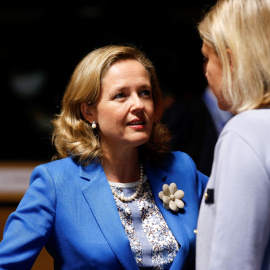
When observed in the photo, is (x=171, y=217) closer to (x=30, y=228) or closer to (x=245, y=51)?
(x=30, y=228)

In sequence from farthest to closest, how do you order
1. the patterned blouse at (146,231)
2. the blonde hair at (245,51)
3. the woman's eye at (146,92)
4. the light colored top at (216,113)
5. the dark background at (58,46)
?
1. the dark background at (58,46)
2. the light colored top at (216,113)
3. the woman's eye at (146,92)
4. the patterned blouse at (146,231)
5. the blonde hair at (245,51)

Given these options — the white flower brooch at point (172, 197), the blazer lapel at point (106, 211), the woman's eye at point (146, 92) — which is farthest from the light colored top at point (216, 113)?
the blazer lapel at point (106, 211)

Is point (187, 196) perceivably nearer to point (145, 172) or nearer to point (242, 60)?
point (145, 172)

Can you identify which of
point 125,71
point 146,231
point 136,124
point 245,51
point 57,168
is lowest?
point 146,231

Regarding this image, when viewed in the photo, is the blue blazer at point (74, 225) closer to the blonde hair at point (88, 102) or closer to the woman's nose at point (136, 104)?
the blonde hair at point (88, 102)

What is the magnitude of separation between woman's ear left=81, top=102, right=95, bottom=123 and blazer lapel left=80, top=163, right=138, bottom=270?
228 mm

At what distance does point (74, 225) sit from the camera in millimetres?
1876

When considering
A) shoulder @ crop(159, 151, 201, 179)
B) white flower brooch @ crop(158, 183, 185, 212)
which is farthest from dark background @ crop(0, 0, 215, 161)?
white flower brooch @ crop(158, 183, 185, 212)

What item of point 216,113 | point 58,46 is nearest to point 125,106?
point 216,113

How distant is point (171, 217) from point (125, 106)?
504 mm

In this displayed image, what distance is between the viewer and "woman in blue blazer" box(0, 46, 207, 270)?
6.05ft

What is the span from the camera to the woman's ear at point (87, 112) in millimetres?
2184

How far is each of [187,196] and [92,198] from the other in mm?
435

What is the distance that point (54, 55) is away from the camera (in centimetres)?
568
